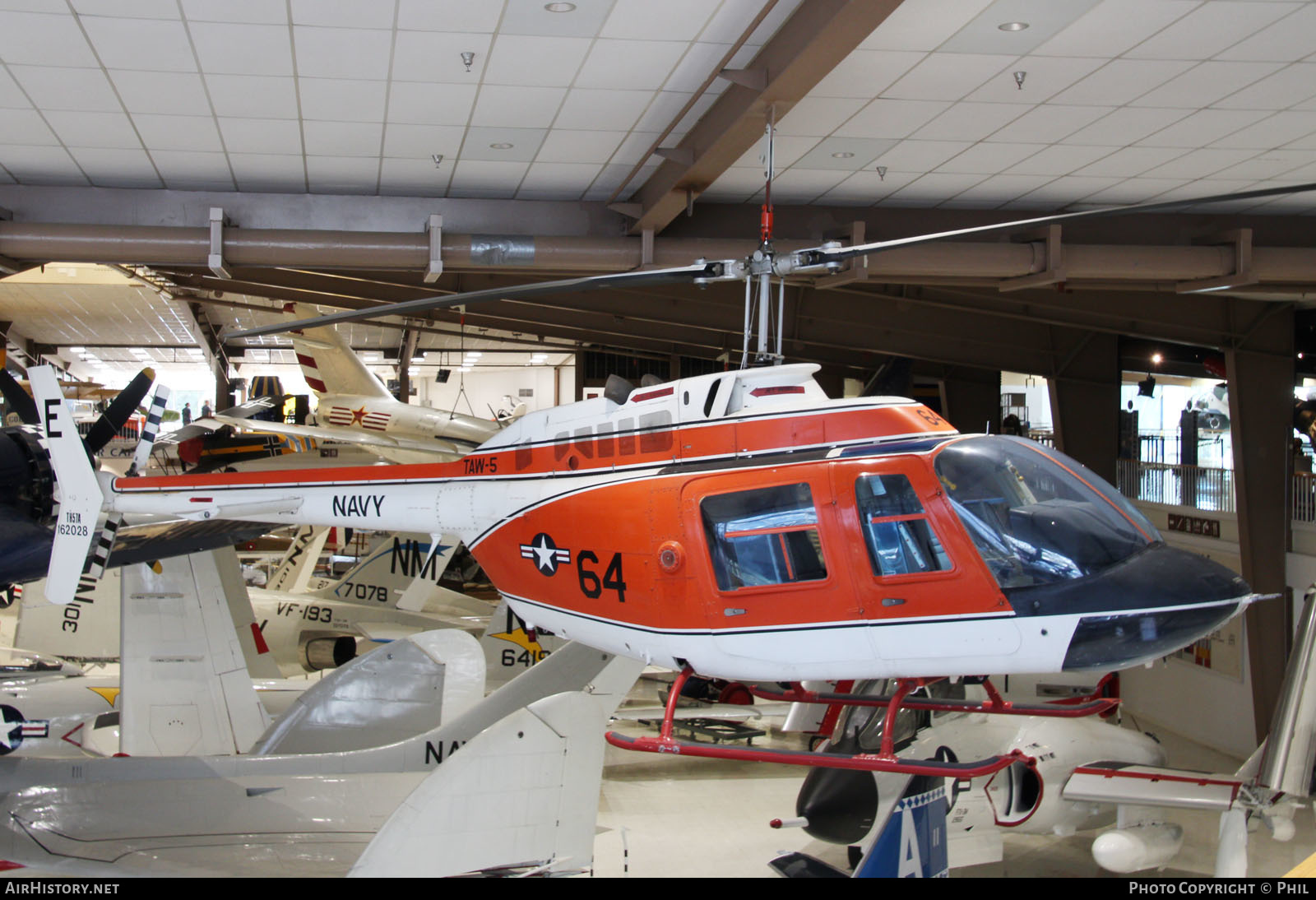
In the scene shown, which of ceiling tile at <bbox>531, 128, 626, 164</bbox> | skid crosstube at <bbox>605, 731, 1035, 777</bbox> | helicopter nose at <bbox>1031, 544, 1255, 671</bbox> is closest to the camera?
helicopter nose at <bbox>1031, 544, 1255, 671</bbox>

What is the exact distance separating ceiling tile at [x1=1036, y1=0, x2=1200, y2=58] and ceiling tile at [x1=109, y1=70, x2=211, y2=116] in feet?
19.9

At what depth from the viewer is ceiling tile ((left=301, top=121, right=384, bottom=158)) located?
25.3 ft

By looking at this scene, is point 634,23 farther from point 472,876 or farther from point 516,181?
point 472,876

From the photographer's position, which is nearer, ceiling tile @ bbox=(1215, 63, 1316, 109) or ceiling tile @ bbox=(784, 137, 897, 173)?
ceiling tile @ bbox=(1215, 63, 1316, 109)

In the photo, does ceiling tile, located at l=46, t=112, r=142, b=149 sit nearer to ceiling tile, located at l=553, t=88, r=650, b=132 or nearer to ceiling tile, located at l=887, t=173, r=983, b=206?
ceiling tile, located at l=553, t=88, r=650, b=132

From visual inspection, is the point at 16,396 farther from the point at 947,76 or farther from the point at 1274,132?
the point at 1274,132

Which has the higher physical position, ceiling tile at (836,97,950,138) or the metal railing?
ceiling tile at (836,97,950,138)

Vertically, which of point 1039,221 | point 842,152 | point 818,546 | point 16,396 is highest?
point 842,152

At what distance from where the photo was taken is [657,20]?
19.5 feet

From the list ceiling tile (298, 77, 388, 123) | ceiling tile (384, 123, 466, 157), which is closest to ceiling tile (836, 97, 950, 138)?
ceiling tile (384, 123, 466, 157)

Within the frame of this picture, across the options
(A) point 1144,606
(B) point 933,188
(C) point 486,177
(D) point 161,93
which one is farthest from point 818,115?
(D) point 161,93

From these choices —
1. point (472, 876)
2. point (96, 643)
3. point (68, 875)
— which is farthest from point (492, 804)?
point (96, 643)

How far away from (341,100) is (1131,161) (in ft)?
22.9

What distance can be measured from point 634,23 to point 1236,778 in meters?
7.32
